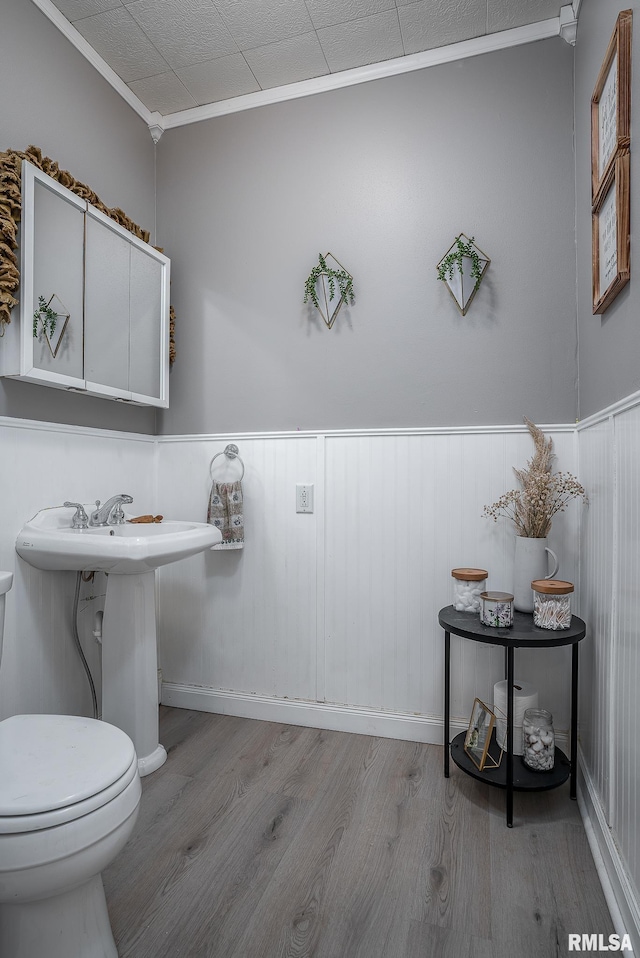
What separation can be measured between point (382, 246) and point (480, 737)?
181 cm

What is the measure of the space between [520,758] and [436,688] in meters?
0.40

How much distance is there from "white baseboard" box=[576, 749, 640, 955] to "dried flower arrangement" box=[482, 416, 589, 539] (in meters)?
0.75

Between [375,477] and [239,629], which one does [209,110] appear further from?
[239,629]

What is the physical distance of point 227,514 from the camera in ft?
7.27

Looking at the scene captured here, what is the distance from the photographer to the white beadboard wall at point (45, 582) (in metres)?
1.70

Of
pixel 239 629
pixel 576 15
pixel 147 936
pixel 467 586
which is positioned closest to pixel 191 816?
pixel 147 936

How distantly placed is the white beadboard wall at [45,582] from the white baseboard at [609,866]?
1695 mm

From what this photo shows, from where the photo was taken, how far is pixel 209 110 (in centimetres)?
237

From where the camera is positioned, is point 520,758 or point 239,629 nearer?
point 520,758

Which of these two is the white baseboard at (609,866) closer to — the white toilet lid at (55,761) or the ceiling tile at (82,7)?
the white toilet lid at (55,761)

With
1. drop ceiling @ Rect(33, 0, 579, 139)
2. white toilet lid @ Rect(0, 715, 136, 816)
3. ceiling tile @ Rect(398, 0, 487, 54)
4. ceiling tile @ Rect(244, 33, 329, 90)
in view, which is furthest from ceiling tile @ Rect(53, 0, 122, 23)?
white toilet lid @ Rect(0, 715, 136, 816)

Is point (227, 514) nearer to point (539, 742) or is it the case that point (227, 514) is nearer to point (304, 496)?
point (304, 496)

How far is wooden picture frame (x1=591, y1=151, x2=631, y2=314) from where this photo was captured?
1.26 m

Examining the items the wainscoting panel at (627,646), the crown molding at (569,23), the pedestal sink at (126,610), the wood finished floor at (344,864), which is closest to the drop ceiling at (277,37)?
the crown molding at (569,23)
